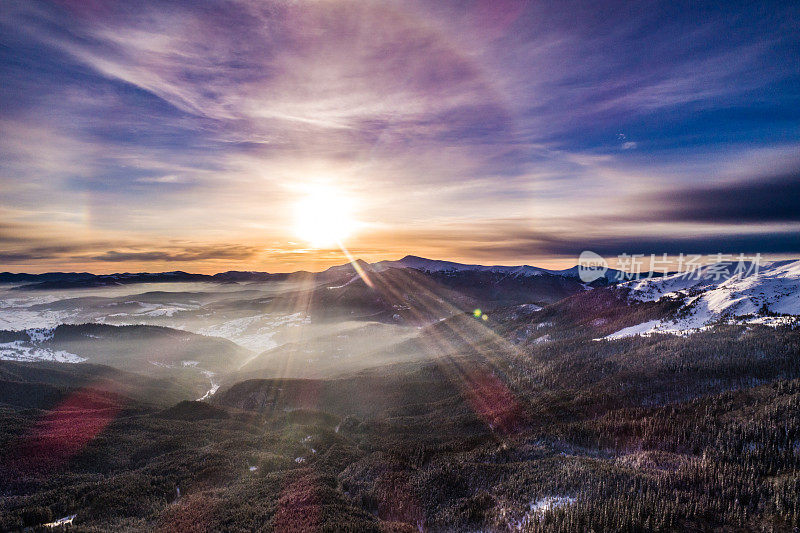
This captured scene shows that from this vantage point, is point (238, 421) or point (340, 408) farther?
point (340, 408)

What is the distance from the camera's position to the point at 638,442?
51.5m

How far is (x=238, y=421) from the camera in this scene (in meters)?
98.1

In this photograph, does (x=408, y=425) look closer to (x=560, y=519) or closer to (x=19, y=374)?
(x=560, y=519)

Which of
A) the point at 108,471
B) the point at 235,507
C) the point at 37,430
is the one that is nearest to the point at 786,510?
the point at 235,507

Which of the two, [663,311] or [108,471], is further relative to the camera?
[663,311]

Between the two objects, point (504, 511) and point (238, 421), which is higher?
point (504, 511)

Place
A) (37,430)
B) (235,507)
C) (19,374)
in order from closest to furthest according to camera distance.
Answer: (235,507) < (37,430) < (19,374)

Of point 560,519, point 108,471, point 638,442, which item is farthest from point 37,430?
point 638,442

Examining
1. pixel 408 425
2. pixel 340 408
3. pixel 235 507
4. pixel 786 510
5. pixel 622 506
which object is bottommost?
pixel 340 408

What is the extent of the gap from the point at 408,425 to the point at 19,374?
172 meters

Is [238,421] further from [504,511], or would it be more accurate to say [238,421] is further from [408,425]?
[504,511]

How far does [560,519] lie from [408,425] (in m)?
61.3

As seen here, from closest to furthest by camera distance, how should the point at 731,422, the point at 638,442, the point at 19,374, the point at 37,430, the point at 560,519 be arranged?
the point at 560,519, the point at 731,422, the point at 638,442, the point at 37,430, the point at 19,374

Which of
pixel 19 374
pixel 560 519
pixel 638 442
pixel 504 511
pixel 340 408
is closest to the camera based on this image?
pixel 560 519
